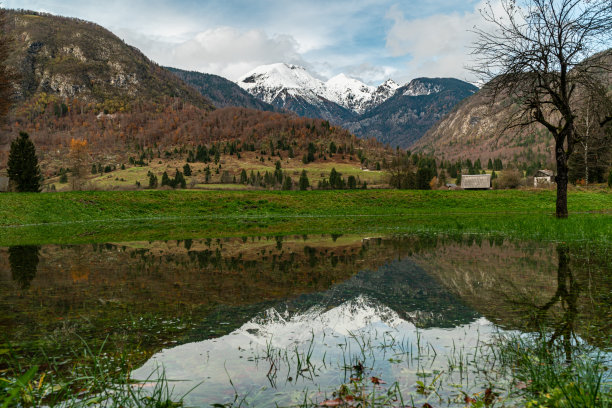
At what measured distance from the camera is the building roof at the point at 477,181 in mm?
116438

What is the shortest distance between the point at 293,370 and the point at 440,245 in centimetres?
1285

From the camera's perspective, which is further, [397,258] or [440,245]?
[440,245]

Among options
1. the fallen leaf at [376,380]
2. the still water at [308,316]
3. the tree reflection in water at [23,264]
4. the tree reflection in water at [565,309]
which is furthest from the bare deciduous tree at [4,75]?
the tree reflection in water at [565,309]

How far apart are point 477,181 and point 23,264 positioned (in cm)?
12227

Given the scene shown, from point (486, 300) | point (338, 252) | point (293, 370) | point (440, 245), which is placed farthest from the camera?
point (440, 245)

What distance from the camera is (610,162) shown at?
215ft

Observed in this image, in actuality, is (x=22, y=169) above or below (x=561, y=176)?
above

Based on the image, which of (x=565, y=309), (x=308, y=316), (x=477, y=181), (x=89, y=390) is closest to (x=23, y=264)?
(x=308, y=316)

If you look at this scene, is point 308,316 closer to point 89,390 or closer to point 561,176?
point 89,390

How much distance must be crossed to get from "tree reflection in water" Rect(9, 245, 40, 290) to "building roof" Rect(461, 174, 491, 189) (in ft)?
390

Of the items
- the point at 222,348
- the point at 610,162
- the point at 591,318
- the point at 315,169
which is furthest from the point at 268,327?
the point at 315,169

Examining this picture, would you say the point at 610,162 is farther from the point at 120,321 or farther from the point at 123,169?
the point at 123,169

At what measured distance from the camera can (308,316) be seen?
655 cm

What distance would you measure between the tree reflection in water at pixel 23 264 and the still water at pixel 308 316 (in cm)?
8
